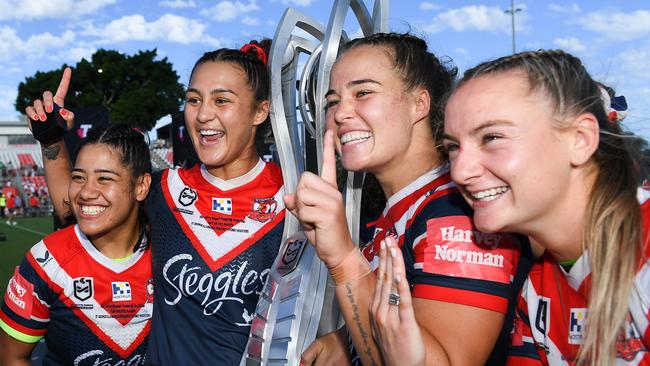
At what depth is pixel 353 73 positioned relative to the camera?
1.97 meters

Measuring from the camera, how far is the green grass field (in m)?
11.1

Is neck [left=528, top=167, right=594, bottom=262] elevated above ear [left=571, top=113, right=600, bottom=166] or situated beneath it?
situated beneath

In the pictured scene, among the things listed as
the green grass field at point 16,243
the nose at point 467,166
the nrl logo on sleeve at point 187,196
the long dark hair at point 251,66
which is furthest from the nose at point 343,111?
the green grass field at point 16,243

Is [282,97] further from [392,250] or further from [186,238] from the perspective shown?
[392,250]

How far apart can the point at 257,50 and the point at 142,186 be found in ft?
2.76

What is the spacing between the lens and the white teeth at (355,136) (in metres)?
1.95

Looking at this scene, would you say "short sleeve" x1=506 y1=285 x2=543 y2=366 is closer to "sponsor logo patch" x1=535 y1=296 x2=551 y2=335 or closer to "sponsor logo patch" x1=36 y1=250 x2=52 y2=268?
"sponsor logo patch" x1=535 y1=296 x2=551 y2=335

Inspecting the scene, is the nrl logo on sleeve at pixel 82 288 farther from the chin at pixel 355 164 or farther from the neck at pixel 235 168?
the chin at pixel 355 164

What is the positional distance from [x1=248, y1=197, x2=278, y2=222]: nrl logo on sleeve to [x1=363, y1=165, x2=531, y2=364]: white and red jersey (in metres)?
0.92

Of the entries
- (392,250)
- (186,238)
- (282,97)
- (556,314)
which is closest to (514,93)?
(392,250)

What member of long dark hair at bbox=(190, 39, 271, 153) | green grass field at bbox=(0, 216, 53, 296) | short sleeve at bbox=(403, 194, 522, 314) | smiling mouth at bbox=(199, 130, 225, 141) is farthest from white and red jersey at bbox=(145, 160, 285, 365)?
green grass field at bbox=(0, 216, 53, 296)

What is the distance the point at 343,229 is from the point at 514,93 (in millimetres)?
577

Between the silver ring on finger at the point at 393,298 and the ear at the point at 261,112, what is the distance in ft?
4.88

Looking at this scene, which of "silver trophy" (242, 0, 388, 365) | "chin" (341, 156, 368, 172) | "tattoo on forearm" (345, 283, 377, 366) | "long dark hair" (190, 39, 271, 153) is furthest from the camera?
"long dark hair" (190, 39, 271, 153)
